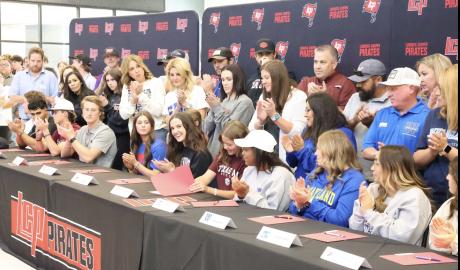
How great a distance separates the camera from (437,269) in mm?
2170

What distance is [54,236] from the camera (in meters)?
3.97

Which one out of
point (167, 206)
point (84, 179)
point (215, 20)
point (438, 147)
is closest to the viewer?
point (438, 147)

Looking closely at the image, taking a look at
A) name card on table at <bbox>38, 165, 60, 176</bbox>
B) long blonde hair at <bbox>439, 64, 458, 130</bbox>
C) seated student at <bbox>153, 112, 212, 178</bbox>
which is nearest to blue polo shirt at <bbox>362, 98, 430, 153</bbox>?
long blonde hair at <bbox>439, 64, 458, 130</bbox>

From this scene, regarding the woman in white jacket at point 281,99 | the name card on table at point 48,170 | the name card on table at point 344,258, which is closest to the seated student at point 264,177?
the woman in white jacket at point 281,99

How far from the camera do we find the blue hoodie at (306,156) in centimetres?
371

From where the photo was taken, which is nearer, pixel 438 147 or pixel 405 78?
pixel 438 147

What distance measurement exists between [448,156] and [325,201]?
63 cm

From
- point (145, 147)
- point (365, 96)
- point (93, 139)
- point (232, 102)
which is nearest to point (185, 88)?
point (232, 102)

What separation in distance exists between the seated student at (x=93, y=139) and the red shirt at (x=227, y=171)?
1216mm

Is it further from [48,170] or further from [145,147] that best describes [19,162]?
[145,147]

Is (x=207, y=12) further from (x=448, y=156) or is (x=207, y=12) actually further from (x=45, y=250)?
(x=448, y=156)

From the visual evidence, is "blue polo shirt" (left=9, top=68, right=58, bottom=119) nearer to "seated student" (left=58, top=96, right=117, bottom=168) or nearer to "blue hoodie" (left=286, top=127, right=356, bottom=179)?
"seated student" (left=58, top=96, right=117, bottom=168)

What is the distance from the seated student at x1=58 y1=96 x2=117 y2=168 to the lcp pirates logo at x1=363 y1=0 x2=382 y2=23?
2.21 metres

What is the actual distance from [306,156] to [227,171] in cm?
51
